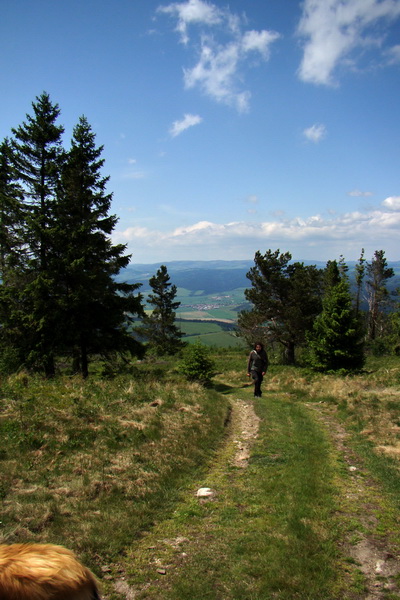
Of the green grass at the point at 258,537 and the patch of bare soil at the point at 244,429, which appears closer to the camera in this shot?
the green grass at the point at 258,537

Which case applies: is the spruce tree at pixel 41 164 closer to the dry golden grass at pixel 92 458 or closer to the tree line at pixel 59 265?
the tree line at pixel 59 265

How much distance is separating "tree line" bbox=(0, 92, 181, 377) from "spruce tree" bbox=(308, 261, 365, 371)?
45.5 feet

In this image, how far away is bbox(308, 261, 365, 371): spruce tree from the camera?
955 inches

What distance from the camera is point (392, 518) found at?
5.48 meters

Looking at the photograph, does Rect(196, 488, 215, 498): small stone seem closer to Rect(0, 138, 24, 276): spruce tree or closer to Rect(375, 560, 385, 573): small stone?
Rect(375, 560, 385, 573): small stone

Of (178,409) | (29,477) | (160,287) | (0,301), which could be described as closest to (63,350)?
(0,301)

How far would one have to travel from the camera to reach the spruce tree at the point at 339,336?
24.2 metres

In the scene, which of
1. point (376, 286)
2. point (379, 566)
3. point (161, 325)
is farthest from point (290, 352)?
point (379, 566)

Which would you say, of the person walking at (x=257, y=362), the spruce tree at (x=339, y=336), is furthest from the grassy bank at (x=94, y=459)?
the spruce tree at (x=339, y=336)

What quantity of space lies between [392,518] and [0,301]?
19309 mm

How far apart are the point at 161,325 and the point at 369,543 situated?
45.5 metres

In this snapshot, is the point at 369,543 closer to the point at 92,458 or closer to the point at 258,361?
the point at 92,458

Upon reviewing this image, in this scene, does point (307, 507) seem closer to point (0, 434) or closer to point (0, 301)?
point (0, 434)

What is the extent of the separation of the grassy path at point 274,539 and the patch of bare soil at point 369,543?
1cm
